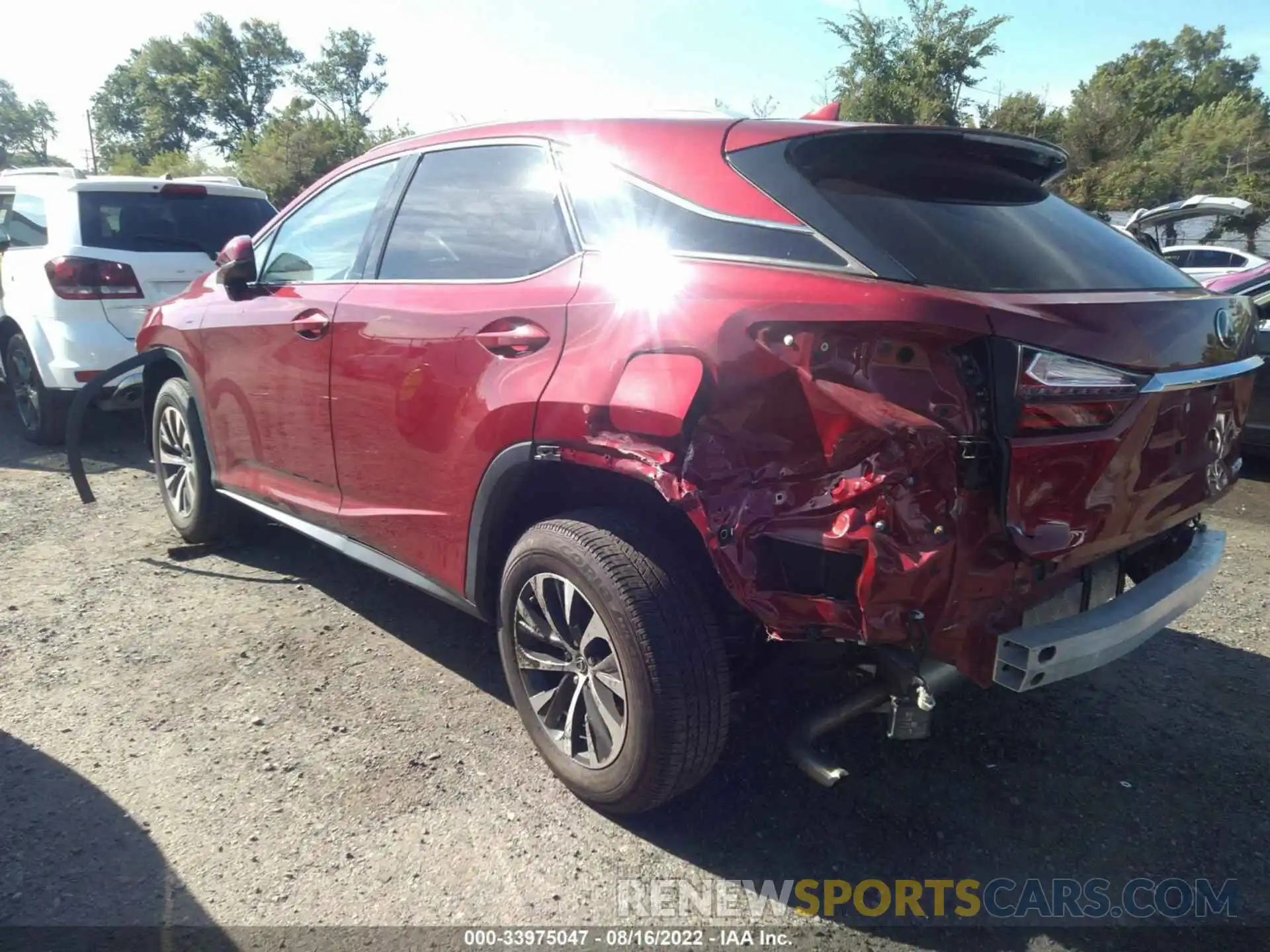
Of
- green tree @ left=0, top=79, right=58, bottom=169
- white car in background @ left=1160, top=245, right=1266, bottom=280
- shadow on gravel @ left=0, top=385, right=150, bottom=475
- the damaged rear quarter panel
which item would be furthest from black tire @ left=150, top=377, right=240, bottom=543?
green tree @ left=0, top=79, right=58, bottom=169

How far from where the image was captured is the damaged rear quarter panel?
193 cm

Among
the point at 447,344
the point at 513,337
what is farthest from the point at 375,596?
the point at 513,337

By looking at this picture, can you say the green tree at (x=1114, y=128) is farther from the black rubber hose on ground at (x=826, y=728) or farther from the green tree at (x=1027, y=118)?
the black rubber hose on ground at (x=826, y=728)

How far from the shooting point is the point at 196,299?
4316 millimetres

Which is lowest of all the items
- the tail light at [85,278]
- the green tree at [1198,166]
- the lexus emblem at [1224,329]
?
the tail light at [85,278]

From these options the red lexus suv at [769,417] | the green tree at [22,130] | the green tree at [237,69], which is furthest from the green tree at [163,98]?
the red lexus suv at [769,417]

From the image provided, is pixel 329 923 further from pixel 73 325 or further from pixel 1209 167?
pixel 1209 167

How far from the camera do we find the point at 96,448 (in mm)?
6746

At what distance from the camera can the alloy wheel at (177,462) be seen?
451 cm

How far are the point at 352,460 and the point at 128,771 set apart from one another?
4.02 feet

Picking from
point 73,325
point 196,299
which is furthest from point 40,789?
point 73,325

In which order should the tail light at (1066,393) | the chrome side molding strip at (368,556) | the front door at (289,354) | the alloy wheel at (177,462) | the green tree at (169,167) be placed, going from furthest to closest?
1. the green tree at (169,167)
2. the alloy wheel at (177,462)
3. the front door at (289,354)
4. the chrome side molding strip at (368,556)
5. the tail light at (1066,393)

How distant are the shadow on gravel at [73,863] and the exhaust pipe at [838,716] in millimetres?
1523

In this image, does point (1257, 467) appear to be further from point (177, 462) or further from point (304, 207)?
point (177, 462)
